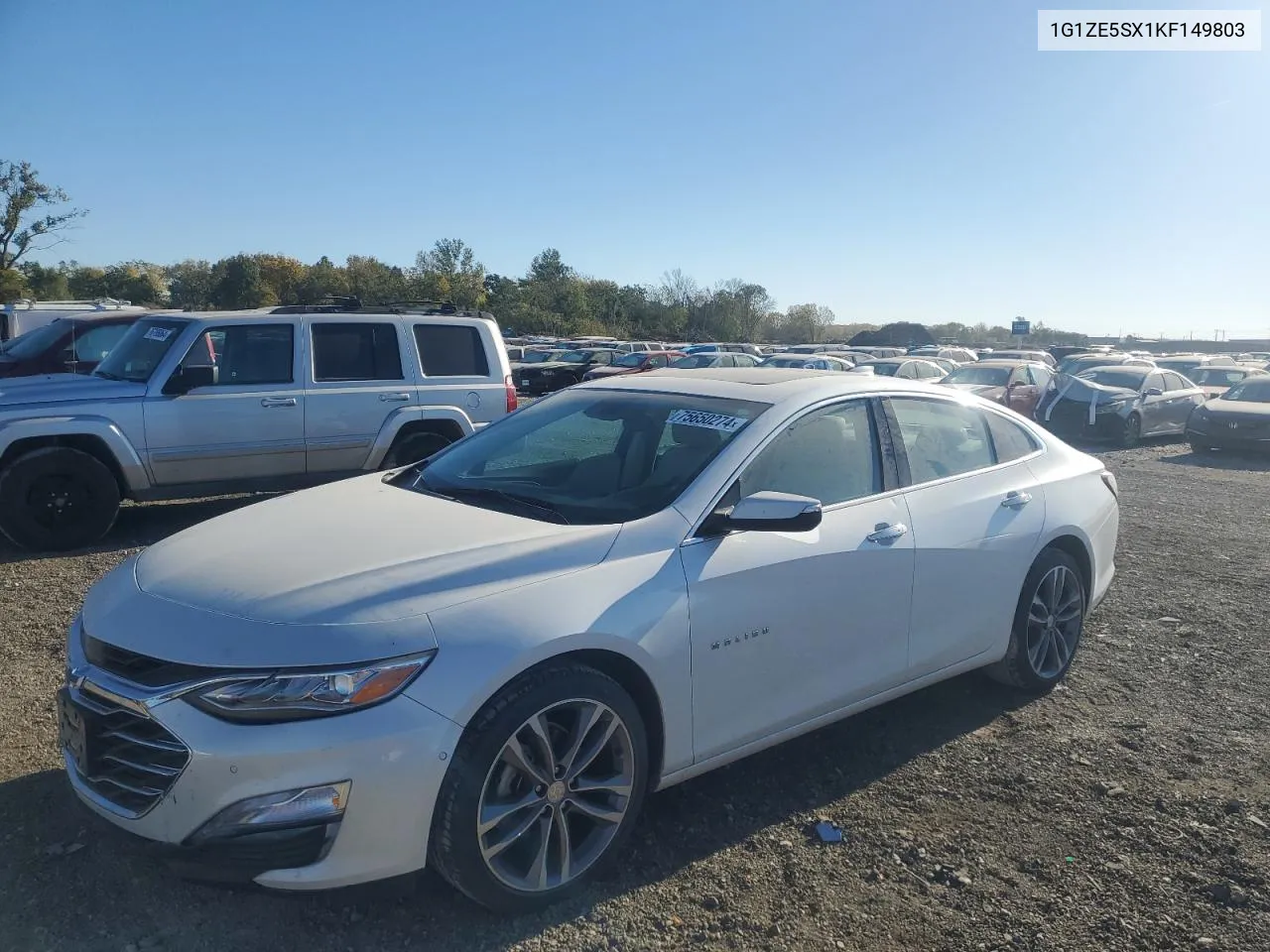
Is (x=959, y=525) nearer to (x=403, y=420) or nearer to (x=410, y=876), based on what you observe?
(x=410, y=876)

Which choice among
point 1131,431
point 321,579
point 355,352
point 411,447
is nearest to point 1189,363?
point 1131,431

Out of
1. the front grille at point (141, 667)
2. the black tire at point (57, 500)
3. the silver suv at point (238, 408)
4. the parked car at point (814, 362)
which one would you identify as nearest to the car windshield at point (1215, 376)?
the parked car at point (814, 362)

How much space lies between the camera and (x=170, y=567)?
324 centimetres

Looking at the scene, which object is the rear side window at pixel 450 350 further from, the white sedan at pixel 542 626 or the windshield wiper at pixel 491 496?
the windshield wiper at pixel 491 496

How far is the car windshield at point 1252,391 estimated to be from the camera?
1738 centimetres

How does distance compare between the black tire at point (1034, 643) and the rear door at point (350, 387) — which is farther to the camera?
the rear door at point (350, 387)

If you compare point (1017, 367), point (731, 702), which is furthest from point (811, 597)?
point (1017, 367)

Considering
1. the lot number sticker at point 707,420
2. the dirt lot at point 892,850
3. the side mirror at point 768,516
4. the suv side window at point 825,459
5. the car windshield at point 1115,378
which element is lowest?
the dirt lot at point 892,850

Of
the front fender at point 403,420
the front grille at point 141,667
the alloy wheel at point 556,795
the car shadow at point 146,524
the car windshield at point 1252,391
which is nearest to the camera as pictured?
the front grille at point 141,667

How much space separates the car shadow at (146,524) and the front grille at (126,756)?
4.00 meters

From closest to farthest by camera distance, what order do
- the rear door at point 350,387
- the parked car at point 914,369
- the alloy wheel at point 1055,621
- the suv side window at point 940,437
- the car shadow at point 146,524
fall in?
the suv side window at point 940,437
the alloy wheel at point 1055,621
the car shadow at point 146,524
the rear door at point 350,387
the parked car at point 914,369

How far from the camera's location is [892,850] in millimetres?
3459

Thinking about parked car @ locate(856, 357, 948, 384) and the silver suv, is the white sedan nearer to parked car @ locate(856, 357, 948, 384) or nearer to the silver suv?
the silver suv

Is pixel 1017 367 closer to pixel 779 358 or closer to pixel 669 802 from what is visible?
pixel 779 358
